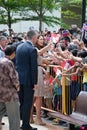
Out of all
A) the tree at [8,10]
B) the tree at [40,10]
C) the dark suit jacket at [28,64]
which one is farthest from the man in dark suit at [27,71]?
the tree at [8,10]

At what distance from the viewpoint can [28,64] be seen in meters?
9.59

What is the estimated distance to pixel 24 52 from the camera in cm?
959

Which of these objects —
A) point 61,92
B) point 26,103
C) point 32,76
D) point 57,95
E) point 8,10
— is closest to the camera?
point 32,76

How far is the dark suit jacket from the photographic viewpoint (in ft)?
31.1

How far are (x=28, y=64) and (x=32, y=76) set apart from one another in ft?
0.89

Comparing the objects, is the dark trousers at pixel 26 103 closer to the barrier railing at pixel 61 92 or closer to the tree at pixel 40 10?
the barrier railing at pixel 61 92

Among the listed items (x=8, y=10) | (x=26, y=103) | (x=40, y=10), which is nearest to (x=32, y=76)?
(x=26, y=103)

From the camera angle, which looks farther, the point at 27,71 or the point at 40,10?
the point at 40,10

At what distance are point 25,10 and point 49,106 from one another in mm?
22136

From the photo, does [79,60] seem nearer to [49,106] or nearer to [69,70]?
[69,70]

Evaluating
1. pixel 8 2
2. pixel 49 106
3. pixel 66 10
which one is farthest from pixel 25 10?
pixel 49 106

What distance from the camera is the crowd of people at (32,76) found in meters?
8.50

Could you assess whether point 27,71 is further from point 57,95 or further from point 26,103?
point 57,95

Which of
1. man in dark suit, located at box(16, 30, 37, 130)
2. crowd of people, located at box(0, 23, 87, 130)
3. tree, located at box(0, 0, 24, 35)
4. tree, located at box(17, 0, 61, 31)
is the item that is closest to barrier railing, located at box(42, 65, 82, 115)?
crowd of people, located at box(0, 23, 87, 130)
